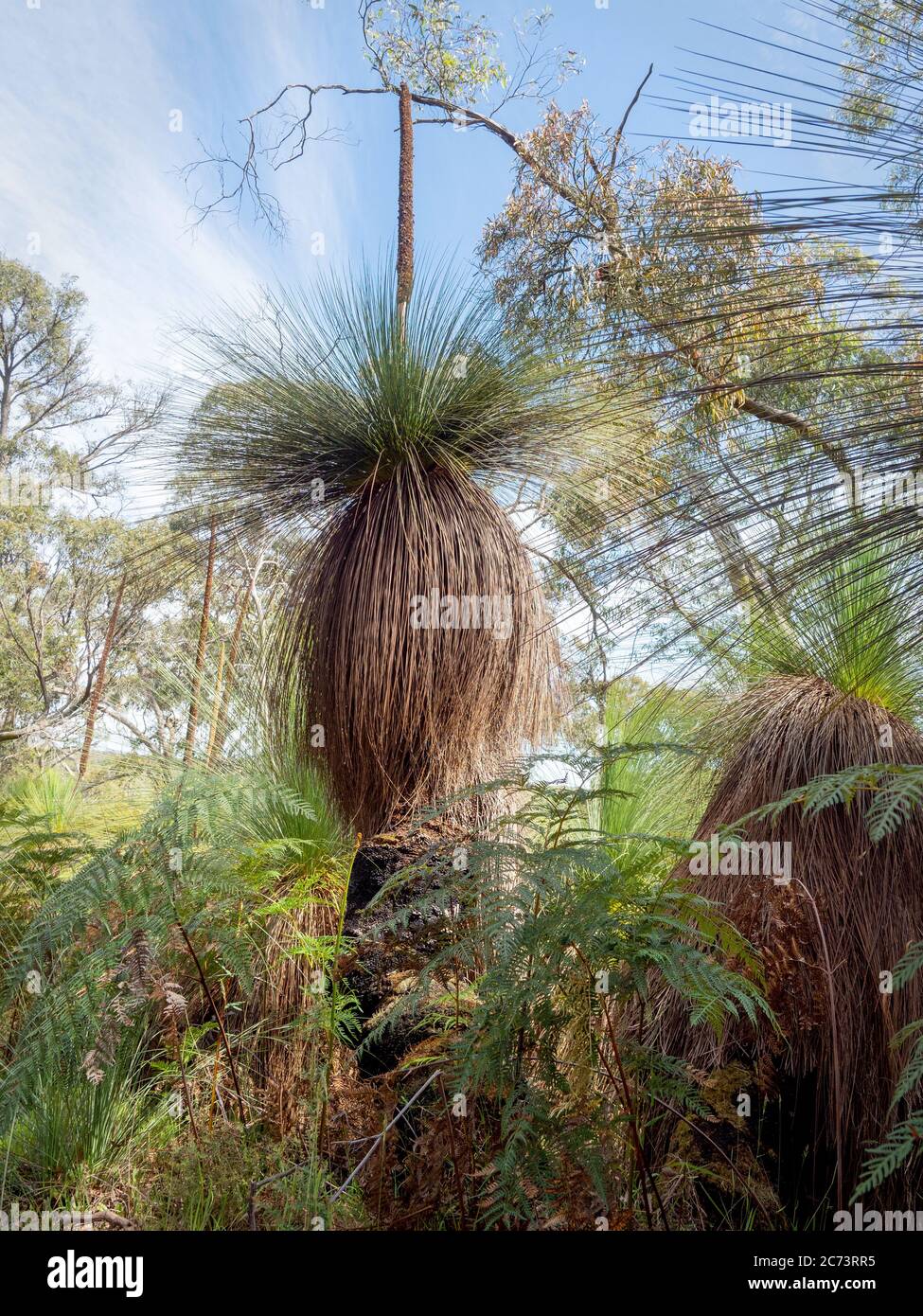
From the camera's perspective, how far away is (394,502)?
3152mm

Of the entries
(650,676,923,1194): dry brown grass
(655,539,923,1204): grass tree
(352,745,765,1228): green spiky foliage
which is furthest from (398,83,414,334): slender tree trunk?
A: (352,745,765,1228): green spiky foliage

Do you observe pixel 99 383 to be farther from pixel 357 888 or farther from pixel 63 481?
pixel 357 888

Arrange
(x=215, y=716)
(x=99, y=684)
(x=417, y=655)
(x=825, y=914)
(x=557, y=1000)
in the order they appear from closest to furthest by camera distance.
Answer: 1. (x=557, y=1000)
2. (x=825, y=914)
3. (x=417, y=655)
4. (x=215, y=716)
5. (x=99, y=684)

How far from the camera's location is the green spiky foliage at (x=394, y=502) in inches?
116

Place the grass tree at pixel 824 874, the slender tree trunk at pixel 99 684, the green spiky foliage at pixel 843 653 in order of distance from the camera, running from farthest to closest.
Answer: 1. the slender tree trunk at pixel 99 684
2. the green spiky foliage at pixel 843 653
3. the grass tree at pixel 824 874

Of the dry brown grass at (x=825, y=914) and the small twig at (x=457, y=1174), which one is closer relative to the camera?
the small twig at (x=457, y=1174)

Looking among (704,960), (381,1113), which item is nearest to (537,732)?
(381,1113)

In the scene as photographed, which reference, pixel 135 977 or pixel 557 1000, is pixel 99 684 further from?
pixel 557 1000

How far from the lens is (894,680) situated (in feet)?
9.09

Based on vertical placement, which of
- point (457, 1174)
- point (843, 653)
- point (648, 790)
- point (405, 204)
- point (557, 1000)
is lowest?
point (457, 1174)

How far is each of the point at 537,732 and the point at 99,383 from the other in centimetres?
1319

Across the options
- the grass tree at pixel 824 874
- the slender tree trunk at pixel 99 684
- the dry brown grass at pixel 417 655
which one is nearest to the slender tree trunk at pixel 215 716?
the slender tree trunk at pixel 99 684

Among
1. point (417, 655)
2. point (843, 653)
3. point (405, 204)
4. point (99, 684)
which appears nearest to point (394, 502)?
point (417, 655)

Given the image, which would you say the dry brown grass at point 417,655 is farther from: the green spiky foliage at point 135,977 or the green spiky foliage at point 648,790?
the green spiky foliage at point 648,790
